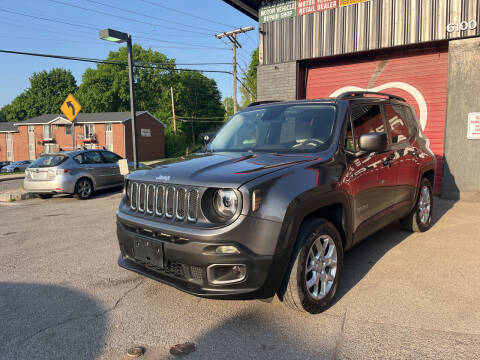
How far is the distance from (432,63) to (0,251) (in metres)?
9.76

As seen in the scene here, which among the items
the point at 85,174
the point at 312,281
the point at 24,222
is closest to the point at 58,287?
the point at 312,281

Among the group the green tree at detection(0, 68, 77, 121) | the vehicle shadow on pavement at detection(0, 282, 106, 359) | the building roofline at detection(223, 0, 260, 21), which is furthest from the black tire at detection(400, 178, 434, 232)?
the green tree at detection(0, 68, 77, 121)

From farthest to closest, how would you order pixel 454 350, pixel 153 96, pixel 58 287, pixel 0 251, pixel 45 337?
1. pixel 153 96
2. pixel 0 251
3. pixel 58 287
4. pixel 45 337
5. pixel 454 350

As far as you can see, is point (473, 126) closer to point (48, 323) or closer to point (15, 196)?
point (48, 323)

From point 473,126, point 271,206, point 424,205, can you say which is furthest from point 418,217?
point 473,126

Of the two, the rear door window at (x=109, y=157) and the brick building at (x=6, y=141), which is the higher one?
the brick building at (x=6, y=141)

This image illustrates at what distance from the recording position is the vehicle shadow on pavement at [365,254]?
→ 3.71 m

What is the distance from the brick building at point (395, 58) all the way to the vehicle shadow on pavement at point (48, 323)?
8.20m

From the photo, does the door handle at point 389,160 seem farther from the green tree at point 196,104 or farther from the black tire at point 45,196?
the green tree at point 196,104

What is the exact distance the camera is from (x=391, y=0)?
29.2ft

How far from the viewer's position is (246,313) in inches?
122

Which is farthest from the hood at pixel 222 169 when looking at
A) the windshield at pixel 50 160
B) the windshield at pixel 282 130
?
the windshield at pixel 50 160

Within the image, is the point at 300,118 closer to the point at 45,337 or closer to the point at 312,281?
the point at 312,281

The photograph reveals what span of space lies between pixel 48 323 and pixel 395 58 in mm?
9592
